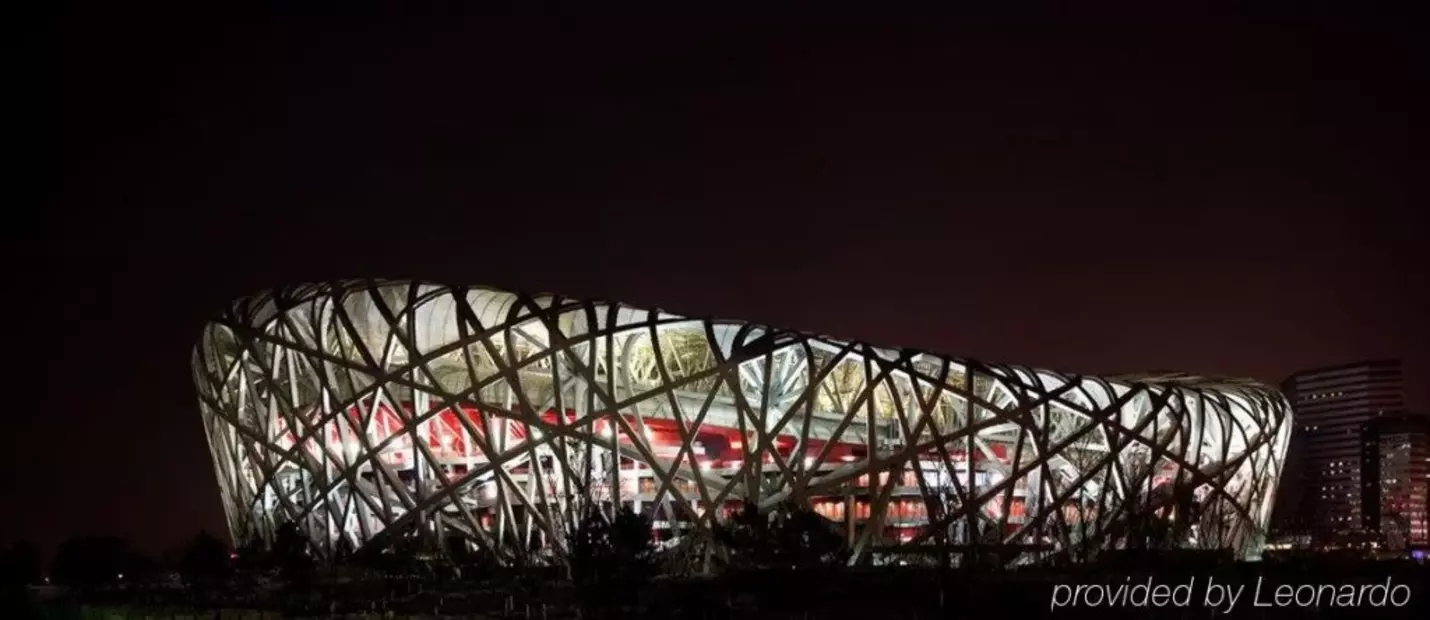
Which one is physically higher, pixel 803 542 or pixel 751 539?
pixel 751 539

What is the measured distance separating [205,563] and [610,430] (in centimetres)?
1426

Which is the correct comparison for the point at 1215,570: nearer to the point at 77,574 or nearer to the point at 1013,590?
the point at 1013,590

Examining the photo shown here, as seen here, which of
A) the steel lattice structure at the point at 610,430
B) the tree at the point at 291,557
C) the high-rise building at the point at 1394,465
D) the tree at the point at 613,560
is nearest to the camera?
the tree at the point at 613,560

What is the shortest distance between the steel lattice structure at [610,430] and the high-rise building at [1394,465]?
125074 millimetres

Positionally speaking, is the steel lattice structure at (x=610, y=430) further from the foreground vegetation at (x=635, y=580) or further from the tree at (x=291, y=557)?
the tree at (x=291, y=557)

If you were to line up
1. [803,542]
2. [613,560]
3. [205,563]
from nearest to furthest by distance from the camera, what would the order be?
[613,560], [803,542], [205,563]

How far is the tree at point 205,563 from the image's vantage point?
153ft

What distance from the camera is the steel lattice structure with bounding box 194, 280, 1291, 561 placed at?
164 ft

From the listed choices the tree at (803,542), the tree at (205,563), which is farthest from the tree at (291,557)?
the tree at (803,542)

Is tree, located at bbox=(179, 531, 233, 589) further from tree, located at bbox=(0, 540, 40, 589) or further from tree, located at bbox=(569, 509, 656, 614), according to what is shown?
tree, located at bbox=(569, 509, 656, 614)

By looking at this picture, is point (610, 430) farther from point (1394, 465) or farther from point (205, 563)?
point (1394, 465)

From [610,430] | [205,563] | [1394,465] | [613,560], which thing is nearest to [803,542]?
[613,560]

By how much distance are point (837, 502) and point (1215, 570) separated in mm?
17139

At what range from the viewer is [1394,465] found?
179250mm
